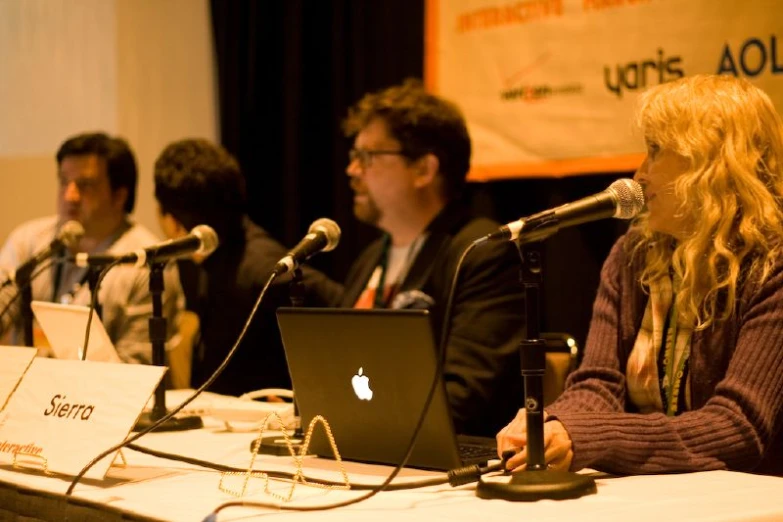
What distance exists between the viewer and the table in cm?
145

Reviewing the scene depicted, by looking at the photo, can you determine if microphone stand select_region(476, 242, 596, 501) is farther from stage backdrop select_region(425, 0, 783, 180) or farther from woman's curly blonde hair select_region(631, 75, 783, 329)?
stage backdrop select_region(425, 0, 783, 180)

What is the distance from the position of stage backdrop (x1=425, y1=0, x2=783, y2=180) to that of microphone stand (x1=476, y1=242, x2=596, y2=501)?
62.7 inches

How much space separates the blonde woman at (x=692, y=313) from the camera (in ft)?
5.79

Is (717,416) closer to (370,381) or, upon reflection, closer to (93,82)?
(370,381)

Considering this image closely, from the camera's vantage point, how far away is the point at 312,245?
211 centimetres

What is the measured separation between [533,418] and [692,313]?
1.59 feet

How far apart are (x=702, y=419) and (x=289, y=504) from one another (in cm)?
68

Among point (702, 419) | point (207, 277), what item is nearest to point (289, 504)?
point (702, 419)

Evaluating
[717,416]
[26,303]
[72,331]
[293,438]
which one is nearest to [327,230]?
[293,438]

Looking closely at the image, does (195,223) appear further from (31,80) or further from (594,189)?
(31,80)

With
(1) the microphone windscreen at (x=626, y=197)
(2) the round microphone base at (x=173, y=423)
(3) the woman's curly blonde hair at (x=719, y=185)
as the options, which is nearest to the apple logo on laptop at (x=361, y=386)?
(1) the microphone windscreen at (x=626, y=197)

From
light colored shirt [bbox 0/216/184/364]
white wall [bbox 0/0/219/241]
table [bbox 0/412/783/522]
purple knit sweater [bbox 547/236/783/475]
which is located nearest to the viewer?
table [bbox 0/412/783/522]

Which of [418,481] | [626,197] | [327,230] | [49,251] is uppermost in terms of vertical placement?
[626,197]

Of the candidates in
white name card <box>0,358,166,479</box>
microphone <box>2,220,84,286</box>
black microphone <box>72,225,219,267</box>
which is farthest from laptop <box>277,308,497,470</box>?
microphone <box>2,220,84,286</box>
